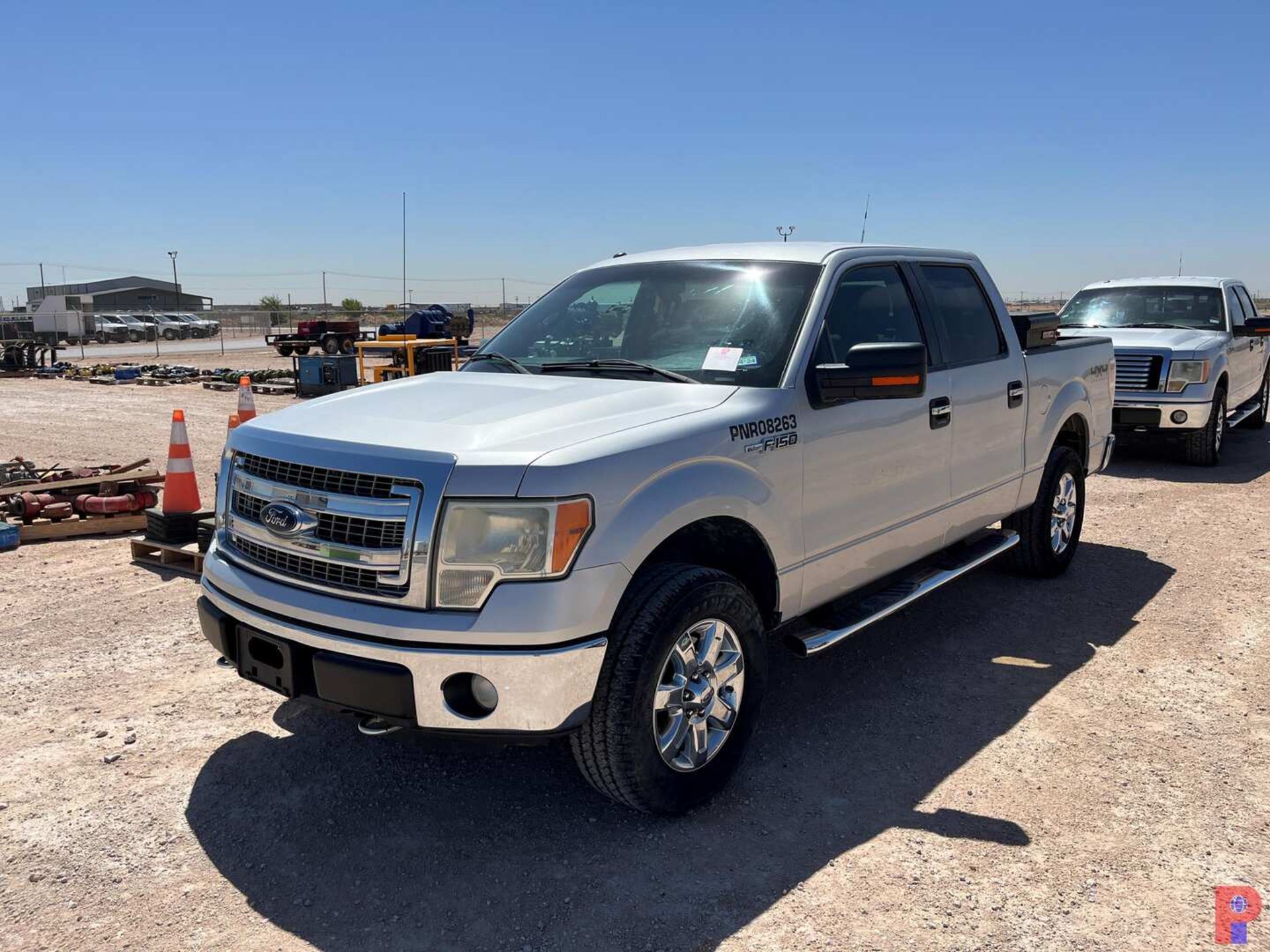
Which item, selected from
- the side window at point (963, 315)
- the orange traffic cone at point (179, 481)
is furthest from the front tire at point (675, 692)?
the orange traffic cone at point (179, 481)

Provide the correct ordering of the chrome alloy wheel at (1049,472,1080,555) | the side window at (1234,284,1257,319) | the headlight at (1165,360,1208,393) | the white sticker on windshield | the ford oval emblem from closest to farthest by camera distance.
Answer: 1. the ford oval emblem
2. the white sticker on windshield
3. the chrome alloy wheel at (1049,472,1080,555)
4. the headlight at (1165,360,1208,393)
5. the side window at (1234,284,1257,319)

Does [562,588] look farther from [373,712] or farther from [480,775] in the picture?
[480,775]

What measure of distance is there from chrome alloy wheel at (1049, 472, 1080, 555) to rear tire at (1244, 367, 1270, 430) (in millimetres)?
8436

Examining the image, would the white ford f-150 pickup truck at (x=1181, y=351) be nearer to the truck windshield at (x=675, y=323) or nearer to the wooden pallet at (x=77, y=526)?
the truck windshield at (x=675, y=323)

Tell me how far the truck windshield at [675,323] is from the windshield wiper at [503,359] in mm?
15

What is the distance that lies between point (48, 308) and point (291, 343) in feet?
86.6

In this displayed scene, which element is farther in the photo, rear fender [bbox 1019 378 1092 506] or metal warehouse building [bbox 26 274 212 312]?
metal warehouse building [bbox 26 274 212 312]

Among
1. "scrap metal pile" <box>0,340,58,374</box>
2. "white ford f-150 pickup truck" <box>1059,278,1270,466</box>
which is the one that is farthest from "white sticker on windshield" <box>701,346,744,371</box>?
"scrap metal pile" <box>0,340,58,374</box>

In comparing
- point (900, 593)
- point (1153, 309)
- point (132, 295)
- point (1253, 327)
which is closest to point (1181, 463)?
point (1253, 327)

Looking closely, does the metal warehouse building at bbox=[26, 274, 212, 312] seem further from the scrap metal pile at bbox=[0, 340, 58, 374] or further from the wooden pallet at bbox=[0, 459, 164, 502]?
the wooden pallet at bbox=[0, 459, 164, 502]

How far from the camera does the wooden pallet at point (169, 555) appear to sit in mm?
6297

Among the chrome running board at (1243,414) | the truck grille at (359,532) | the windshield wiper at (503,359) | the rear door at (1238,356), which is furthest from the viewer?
the chrome running board at (1243,414)

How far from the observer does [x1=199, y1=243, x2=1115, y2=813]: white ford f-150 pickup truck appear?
2998 mm

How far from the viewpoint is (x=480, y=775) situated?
384cm
